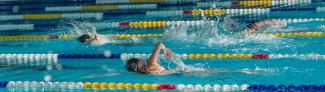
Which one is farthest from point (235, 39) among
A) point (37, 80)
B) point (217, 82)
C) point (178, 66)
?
point (37, 80)

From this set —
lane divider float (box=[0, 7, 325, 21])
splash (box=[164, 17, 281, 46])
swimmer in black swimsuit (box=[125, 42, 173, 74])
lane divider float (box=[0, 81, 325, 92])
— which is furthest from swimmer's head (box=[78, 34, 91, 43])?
lane divider float (box=[0, 7, 325, 21])

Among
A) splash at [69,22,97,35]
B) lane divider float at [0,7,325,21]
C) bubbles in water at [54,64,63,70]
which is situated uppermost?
lane divider float at [0,7,325,21]

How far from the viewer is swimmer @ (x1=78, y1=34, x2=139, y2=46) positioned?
755 centimetres

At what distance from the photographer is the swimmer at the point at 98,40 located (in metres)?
7.55

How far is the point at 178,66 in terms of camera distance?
6.35 meters

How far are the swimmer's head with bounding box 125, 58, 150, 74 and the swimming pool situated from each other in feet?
0.49

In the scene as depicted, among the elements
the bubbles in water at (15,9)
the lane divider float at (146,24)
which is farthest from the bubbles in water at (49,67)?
the bubbles in water at (15,9)

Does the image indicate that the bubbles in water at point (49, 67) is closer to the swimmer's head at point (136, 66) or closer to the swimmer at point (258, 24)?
the swimmer's head at point (136, 66)

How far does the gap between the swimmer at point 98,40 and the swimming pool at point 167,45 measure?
3.1 inches

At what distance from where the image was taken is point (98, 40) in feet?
25.2

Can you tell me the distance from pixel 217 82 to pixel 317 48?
1.76 meters

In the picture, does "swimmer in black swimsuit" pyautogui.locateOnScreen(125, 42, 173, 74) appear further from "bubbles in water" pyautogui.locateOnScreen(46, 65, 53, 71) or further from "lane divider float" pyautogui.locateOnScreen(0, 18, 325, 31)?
"lane divider float" pyautogui.locateOnScreen(0, 18, 325, 31)

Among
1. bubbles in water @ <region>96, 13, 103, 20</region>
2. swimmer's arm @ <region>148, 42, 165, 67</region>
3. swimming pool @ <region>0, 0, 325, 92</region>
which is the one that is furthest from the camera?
bubbles in water @ <region>96, 13, 103, 20</region>

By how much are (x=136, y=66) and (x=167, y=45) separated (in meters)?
2.25
